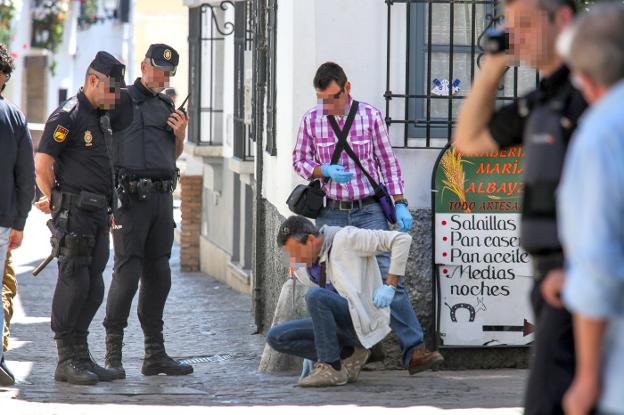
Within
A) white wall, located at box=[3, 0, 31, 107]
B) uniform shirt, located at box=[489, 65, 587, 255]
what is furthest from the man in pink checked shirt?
white wall, located at box=[3, 0, 31, 107]

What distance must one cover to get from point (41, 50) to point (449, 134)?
32859 mm

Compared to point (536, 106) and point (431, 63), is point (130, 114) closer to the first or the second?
point (431, 63)

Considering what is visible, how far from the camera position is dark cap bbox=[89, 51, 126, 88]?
833 centimetres

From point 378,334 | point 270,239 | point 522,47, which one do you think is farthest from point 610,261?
point 270,239

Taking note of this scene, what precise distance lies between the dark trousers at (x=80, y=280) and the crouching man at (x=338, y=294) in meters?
1.02

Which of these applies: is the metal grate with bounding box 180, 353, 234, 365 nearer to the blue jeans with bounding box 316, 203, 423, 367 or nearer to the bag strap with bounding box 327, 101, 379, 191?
the blue jeans with bounding box 316, 203, 423, 367

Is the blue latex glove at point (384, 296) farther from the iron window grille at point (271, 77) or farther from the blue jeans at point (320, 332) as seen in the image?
the iron window grille at point (271, 77)

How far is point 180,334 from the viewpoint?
11.3m

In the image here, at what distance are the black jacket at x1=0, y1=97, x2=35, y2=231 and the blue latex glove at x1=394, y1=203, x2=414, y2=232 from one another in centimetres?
198

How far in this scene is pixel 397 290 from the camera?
8.38m

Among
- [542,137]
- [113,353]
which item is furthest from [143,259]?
[542,137]

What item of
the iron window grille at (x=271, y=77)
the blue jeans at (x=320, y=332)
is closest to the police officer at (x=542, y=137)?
the blue jeans at (x=320, y=332)

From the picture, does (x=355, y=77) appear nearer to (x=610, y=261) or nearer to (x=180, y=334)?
(x=180, y=334)

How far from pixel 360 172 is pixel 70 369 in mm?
1913
